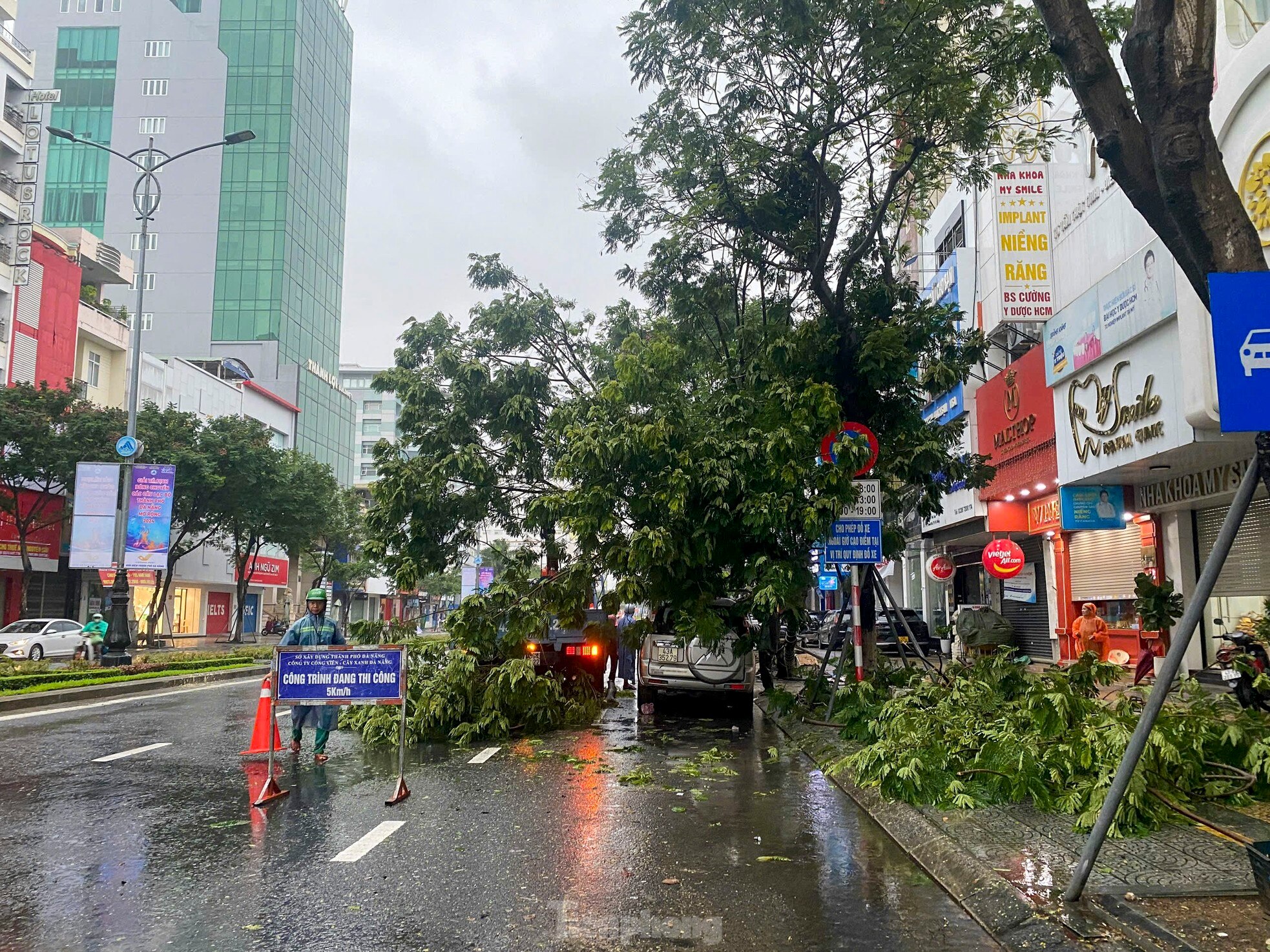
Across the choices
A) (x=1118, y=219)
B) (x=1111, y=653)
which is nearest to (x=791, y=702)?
(x=1111, y=653)

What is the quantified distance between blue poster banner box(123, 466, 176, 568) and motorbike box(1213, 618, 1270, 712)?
24398mm

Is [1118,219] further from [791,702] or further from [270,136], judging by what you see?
[270,136]

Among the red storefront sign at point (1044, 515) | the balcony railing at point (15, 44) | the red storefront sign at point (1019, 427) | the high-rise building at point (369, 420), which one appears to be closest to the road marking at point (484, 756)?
the red storefront sign at point (1019, 427)

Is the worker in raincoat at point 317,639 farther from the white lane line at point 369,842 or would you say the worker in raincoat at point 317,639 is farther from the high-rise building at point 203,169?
the high-rise building at point 203,169

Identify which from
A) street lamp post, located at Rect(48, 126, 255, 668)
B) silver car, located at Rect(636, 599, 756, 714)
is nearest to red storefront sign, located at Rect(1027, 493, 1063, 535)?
silver car, located at Rect(636, 599, 756, 714)

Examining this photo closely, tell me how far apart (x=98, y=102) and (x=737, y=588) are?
85012 mm

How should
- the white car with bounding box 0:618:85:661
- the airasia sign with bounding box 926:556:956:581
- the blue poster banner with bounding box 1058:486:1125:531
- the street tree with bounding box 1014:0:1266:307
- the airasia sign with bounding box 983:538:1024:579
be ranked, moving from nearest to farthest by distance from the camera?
the street tree with bounding box 1014:0:1266:307 → the blue poster banner with bounding box 1058:486:1125:531 → the airasia sign with bounding box 983:538:1024:579 → the airasia sign with bounding box 926:556:956:581 → the white car with bounding box 0:618:85:661

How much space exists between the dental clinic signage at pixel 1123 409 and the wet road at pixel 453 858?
9.42 m

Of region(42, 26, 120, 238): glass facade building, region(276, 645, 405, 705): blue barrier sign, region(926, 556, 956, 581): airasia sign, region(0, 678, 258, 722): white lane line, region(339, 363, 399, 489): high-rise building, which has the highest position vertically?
region(42, 26, 120, 238): glass facade building

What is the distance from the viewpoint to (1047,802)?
706 centimetres

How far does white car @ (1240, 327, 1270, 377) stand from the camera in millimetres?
4426

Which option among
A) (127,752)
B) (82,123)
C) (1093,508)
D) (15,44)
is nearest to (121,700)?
(127,752)

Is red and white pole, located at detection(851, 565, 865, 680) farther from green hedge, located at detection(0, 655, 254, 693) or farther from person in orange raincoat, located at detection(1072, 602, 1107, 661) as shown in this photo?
green hedge, located at detection(0, 655, 254, 693)

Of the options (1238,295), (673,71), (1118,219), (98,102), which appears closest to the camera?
(1238,295)
